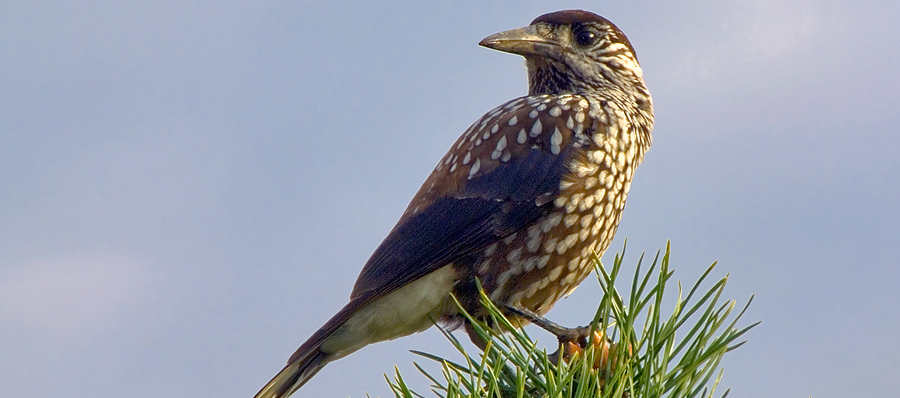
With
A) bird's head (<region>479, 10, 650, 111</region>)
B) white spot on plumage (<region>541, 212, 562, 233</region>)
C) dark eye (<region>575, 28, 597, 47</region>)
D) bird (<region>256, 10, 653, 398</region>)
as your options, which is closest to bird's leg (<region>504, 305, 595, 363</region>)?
bird (<region>256, 10, 653, 398</region>)

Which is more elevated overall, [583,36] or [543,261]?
[583,36]

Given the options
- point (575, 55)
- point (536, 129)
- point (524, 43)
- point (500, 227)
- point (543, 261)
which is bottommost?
point (543, 261)

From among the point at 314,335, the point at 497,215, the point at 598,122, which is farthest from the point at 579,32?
the point at 314,335

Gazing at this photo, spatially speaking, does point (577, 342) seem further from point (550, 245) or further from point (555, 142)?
point (555, 142)

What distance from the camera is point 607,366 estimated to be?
273cm

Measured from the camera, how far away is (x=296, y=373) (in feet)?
13.0

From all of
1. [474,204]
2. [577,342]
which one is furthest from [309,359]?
[577,342]

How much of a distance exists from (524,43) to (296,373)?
2093mm

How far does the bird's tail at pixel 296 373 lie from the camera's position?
3908 mm

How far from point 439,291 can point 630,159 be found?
3.98ft

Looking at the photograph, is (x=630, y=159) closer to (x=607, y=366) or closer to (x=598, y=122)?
(x=598, y=122)

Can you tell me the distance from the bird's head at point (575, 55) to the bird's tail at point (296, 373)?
189cm

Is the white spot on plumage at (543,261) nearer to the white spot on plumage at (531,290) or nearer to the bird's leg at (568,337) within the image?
the white spot on plumage at (531,290)

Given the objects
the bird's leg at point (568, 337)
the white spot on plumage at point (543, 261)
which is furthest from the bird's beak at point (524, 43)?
the bird's leg at point (568, 337)
